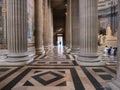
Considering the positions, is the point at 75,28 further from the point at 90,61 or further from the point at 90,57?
the point at 90,61

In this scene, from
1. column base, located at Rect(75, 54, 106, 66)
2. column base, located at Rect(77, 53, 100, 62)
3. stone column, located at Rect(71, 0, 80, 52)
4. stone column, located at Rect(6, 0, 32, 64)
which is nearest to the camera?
column base, located at Rect(75, 54, 106, 66)

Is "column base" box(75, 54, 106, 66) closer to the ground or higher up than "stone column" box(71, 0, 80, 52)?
closer to the ground

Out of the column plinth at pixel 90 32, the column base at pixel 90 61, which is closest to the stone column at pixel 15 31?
the column base at pixel 90 61

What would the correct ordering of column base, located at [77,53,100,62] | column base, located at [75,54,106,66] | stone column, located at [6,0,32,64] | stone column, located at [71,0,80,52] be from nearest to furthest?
1. column base, located at [75,54,106,66]
2. column base, located at [77,53,100,62]
3. stone column, located at [6,0,32,64]
4. stone column, located at [71,0,80,52]

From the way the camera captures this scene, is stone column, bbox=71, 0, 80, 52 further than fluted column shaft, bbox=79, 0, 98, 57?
Yes

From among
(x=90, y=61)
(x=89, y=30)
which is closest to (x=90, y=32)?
(x=89, y=30)

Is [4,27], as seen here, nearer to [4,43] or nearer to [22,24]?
[4,43]

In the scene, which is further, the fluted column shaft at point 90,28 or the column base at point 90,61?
the fluted column shaft at point 90,28

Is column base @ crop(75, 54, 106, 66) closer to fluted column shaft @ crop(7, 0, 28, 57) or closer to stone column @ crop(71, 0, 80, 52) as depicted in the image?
fluted column shaft @ crop(7, 0, 28, 57)

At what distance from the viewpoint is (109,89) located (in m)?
3.84

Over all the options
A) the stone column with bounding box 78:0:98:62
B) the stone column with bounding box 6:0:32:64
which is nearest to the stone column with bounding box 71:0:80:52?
the stone column with bounding box 78:0:98:62

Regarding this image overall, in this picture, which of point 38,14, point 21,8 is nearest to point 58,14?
point 38,14

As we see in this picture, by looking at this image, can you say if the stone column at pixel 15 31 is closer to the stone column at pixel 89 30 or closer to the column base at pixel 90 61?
the column base at pixel 90 61

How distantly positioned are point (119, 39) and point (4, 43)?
10164mm
